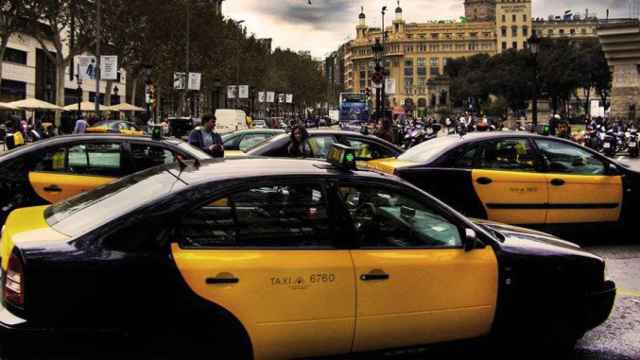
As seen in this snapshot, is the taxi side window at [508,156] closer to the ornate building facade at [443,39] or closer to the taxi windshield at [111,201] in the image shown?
the taxi windshield at [111,201]

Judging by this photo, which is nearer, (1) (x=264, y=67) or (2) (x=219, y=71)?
(2) (x=219, y=71)

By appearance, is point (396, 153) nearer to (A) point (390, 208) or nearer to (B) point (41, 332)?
(A) point (390, 208)

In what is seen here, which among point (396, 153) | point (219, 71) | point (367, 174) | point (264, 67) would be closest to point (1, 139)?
point (219, 71)

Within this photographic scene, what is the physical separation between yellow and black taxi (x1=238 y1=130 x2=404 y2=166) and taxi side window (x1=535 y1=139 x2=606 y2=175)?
9.94ft

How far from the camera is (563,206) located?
946 cm

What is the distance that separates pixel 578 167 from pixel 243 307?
6.79m

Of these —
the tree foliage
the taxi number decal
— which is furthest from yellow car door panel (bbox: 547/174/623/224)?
the tree foliage

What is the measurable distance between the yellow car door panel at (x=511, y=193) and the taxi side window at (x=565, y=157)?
0.30 m

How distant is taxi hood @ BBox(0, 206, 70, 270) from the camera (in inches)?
157

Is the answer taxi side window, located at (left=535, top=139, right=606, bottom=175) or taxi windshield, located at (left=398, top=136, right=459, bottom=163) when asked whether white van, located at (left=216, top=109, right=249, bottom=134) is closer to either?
taxi windshield, located at (left=398, top=136, right=459, bottom=163)

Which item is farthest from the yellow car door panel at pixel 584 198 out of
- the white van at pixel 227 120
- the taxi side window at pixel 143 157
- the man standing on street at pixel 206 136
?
the white van at pixel 227 120

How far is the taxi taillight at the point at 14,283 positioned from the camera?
3.75 m

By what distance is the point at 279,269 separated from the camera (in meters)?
4.11

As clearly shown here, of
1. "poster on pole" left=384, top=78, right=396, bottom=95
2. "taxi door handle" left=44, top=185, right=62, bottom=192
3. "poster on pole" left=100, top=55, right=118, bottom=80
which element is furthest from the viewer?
"poster on pole" left=384, top=78, right=396, bottom=95
